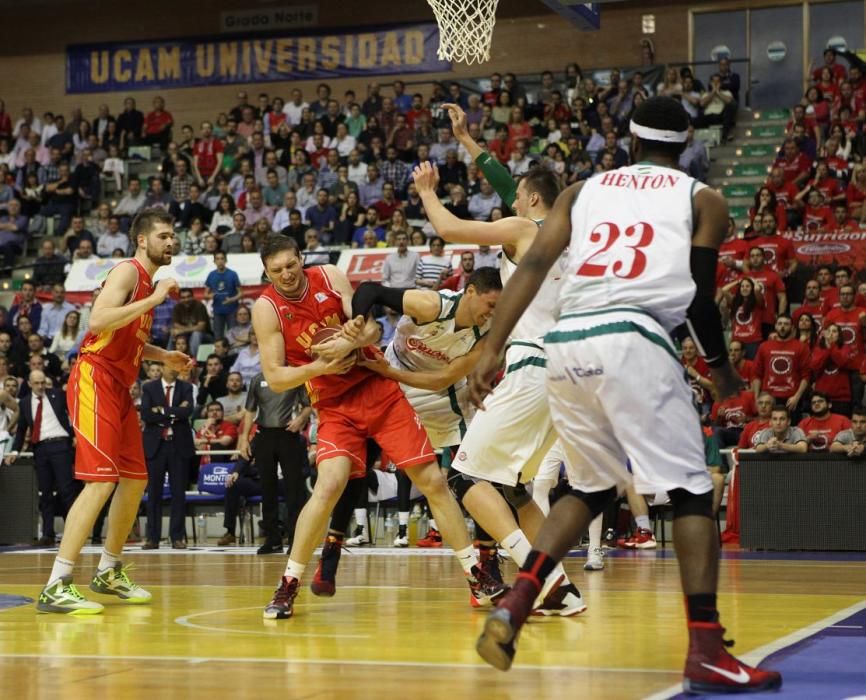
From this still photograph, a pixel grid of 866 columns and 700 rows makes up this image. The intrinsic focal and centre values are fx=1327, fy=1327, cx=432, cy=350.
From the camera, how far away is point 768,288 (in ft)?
53.1

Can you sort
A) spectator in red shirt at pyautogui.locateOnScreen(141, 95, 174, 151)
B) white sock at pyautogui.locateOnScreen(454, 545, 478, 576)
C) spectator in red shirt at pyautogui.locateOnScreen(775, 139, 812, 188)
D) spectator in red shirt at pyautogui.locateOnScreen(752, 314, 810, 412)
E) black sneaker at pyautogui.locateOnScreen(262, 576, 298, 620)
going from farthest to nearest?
spectator in red shirt at pyautogui.locateOnScreen(141, 95, 174, 151) → spectator in red shirt at pyautogui.locateOnScreen(775, 139, 812, 188) → spectator in red shirt at pyautogui.locateOnScreen(752, 314, 810, 412) → white sock at pyautogui.locateOnScreen(454, 545, 478, 576) → black sneaker at pyautogui.locateOnScreen(262, 576, 298, 620)

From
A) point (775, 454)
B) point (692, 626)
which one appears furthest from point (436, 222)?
point (775, 454)

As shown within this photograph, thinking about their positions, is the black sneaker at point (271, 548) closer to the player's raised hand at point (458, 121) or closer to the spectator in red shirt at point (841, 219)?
the player's raised hand at point (458, 121)

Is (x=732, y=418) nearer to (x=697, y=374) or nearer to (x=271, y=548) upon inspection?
(x=697, y=374)

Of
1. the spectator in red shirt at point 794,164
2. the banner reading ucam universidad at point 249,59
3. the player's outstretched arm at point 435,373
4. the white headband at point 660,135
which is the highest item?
the banner reading ucam universidad at point 249,59

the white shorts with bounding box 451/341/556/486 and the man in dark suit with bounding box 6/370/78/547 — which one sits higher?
the white shorts with bounding box 451/341/556/486

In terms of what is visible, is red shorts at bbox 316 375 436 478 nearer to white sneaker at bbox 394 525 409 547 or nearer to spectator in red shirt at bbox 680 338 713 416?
Answer: white sneaker at bbox 394 525 409 547

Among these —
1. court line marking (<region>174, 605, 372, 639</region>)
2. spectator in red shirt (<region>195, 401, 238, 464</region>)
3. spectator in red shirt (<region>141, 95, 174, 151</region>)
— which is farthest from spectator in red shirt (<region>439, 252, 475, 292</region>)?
spectator in red shirt (<region>141, 95, 174, 151</region>)

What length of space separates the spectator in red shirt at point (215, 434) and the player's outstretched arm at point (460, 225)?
10241 mm

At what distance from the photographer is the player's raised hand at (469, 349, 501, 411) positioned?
15.6ft

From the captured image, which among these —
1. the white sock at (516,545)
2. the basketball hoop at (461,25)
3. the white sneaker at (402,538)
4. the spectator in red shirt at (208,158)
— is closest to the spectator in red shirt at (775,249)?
the basketball hoop at (461,25)

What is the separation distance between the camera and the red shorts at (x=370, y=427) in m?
7.01

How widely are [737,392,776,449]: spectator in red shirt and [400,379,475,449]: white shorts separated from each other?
653 cm

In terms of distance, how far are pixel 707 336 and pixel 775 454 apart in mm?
8708
